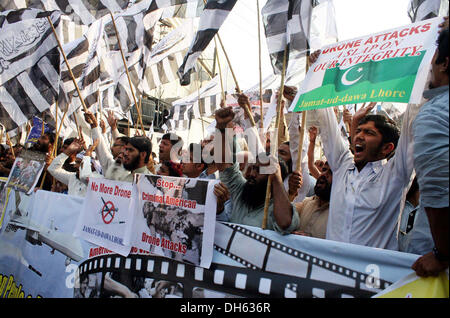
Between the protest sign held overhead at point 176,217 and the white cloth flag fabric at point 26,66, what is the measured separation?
7.44ft

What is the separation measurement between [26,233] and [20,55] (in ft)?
6.73

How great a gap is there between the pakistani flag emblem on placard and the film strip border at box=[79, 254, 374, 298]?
0.99 metres

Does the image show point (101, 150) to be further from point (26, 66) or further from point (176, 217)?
point (176, 217)

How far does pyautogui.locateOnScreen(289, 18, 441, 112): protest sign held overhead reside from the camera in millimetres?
1854

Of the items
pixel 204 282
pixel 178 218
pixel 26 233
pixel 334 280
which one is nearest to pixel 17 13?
pixel 26 233

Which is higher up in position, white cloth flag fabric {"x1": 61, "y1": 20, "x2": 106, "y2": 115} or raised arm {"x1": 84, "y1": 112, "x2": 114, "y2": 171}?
white cloth flag fabric {"x1": 61, "y1": 20, "x2": 106, "y2": 115}

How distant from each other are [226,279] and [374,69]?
1451 millimetres

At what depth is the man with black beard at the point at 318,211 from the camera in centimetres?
263

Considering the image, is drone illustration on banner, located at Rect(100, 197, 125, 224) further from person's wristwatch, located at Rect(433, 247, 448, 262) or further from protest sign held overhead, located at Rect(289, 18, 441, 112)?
person's wristwatch, located at Rect(433, 247, 448, 262)

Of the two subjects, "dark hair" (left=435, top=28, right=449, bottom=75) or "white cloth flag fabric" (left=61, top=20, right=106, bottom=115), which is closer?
"dark hair" (left=435, top=28, right=449, bottom=75)

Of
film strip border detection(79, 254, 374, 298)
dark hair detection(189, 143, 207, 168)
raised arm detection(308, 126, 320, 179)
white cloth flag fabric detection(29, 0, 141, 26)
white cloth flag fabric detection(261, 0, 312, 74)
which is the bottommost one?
film strip border detection(79, 254, 374, 298)

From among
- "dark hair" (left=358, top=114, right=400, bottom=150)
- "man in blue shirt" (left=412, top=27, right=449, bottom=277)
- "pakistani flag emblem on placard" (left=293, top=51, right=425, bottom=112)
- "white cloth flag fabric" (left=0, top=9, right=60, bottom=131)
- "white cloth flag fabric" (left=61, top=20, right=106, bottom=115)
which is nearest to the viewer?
"man in blue shirt" (left=412, top=27, right=449, bottom=277)

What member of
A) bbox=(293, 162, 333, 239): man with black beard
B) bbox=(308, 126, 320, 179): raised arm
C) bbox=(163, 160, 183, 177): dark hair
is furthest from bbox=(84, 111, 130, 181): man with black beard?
bbox=(308, 126, 320, 179): raised arm
